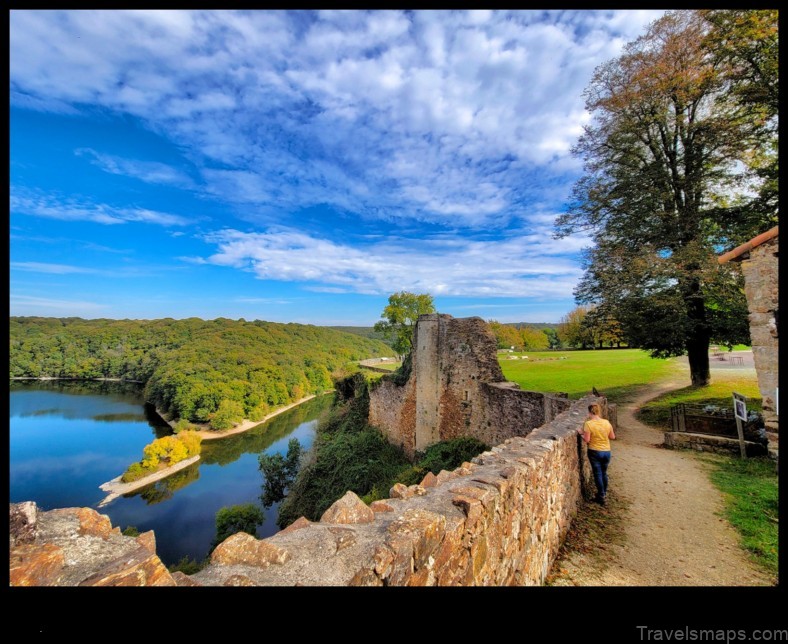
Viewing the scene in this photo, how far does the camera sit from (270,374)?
63531mm

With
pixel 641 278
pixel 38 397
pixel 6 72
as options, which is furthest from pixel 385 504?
pixel 38 397

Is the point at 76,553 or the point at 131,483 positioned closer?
the point at 76,553

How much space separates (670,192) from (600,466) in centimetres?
1117

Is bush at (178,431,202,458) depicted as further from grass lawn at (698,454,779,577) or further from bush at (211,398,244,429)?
grass lawn at (698,454,779,577)

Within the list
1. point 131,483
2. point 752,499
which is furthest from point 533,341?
point 131,483

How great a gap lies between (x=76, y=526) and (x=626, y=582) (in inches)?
185

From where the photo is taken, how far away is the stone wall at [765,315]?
591cm

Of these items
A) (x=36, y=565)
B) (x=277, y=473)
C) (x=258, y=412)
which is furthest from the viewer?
(x=258, y=412)

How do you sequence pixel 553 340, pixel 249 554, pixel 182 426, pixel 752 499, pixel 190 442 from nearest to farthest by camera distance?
pixel 249 554 → pixel 752 499 → pixel 190 442 → pixel 182 426 → pixel 553 340

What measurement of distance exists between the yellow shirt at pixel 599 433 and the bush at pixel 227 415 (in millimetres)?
54755

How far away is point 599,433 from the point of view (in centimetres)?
516

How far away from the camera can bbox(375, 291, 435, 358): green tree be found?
3675 centimetres

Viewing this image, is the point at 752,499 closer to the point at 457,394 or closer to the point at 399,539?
the point at 399,539

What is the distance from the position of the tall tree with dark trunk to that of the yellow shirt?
707cm
